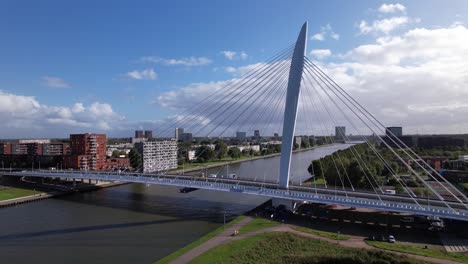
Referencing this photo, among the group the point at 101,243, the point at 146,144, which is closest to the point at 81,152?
the point at 146,144

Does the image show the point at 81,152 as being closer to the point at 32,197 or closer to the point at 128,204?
the point at 32,197

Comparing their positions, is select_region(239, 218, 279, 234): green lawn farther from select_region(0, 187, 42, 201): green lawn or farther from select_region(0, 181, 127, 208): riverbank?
select_region(0, 187, 42, 201): green lawn

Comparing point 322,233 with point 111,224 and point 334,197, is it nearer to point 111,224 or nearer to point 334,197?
point 334,197

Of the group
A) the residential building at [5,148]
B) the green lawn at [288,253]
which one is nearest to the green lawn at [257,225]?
the green lawn at [288,253]

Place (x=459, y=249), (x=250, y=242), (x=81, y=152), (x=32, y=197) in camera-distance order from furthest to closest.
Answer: (x=81, y=152) → (x=32, y=197) → (x=250, y=242) → (x=459, y=249)

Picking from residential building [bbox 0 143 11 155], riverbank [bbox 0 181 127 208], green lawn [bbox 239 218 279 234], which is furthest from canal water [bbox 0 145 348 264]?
residential building [bbox 0 143 11 155]

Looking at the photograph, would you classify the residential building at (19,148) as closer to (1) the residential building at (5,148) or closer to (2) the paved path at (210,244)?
(1) the residential building at (5,148)

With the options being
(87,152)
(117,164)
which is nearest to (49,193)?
(87,152)
